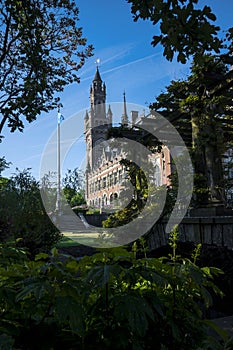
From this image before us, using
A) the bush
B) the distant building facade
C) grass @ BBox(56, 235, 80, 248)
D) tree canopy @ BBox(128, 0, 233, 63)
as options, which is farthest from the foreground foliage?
grass @ BBox(56, 235, 80, 248)

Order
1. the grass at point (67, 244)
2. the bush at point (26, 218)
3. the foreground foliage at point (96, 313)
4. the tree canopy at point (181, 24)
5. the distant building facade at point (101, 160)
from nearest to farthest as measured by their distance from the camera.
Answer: the foreground foliage at point (96, 313)
the tree canopy at point (181, 24)
the bush at point (26, 218)
the grass at point (67, 244)
the distant building facade at point (101, 160)

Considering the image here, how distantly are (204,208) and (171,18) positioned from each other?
433 cm

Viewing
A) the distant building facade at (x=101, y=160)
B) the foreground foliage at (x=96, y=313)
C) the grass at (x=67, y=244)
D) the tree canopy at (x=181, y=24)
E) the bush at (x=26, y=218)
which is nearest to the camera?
the foreground foliage at (x=96, y=313)

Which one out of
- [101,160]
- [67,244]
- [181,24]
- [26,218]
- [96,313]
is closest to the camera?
[96,313]

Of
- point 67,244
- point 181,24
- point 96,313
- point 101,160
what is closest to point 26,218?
point 181,24

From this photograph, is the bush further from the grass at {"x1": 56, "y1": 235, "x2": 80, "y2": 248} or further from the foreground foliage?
the foreground foliage

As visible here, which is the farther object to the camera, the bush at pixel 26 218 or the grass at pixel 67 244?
the grass at pixel 67 244

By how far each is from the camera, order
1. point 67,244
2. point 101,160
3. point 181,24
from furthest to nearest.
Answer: point 101,160 → point 67,244 → point 181,24

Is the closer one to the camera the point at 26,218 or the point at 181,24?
the point at 181,24

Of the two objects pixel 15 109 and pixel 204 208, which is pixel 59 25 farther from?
pixel 204 208

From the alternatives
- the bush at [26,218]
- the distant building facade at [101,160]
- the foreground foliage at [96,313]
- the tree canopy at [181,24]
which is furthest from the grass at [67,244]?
the foreground foliage at [96,313]

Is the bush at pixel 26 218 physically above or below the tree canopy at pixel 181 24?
below

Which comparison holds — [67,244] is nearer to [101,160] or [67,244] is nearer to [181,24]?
[181,24]

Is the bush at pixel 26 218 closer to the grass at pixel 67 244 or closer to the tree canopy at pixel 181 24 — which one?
the grass at pixel 67 244
